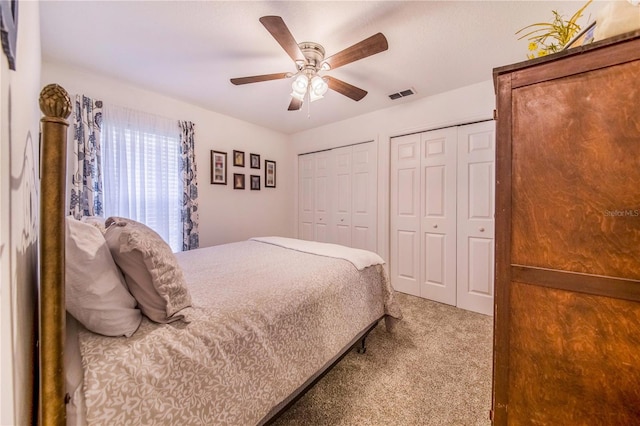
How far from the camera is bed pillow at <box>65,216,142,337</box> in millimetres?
848

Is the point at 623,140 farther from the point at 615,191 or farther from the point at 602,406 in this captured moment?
the point at 602,406

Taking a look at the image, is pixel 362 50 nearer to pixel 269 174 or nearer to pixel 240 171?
pixel 240 171

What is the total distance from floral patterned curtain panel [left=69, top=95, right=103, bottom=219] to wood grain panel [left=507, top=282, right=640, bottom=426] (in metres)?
3.28

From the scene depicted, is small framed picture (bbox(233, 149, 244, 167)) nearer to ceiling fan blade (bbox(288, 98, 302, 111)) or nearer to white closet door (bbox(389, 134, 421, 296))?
ceiling fan blade (bbox(288, 98, 302, 111))

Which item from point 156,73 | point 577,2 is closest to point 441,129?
point 577,2

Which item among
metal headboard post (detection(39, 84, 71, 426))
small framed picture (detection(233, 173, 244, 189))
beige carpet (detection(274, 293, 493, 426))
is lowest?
beige carpet (detection(274, 293, 493, 426))

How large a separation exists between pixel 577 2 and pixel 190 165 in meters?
3.67

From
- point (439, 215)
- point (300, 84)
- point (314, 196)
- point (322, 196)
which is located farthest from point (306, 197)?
point (300, 84)

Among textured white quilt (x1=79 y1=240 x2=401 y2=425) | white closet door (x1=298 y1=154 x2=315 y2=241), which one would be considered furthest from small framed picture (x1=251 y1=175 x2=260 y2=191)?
textured white quilt (x1=79 y1=240 x2=401 y2=425)

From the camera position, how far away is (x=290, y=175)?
4.53 meters

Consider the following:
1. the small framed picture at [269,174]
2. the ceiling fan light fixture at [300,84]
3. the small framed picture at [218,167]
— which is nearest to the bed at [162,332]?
the ceiling fan light fixture at [300,84]

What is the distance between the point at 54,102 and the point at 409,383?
6.94ft

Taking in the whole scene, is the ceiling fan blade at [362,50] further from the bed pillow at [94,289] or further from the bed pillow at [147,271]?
the bed pillow at [94,289]

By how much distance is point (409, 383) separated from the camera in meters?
1.63
